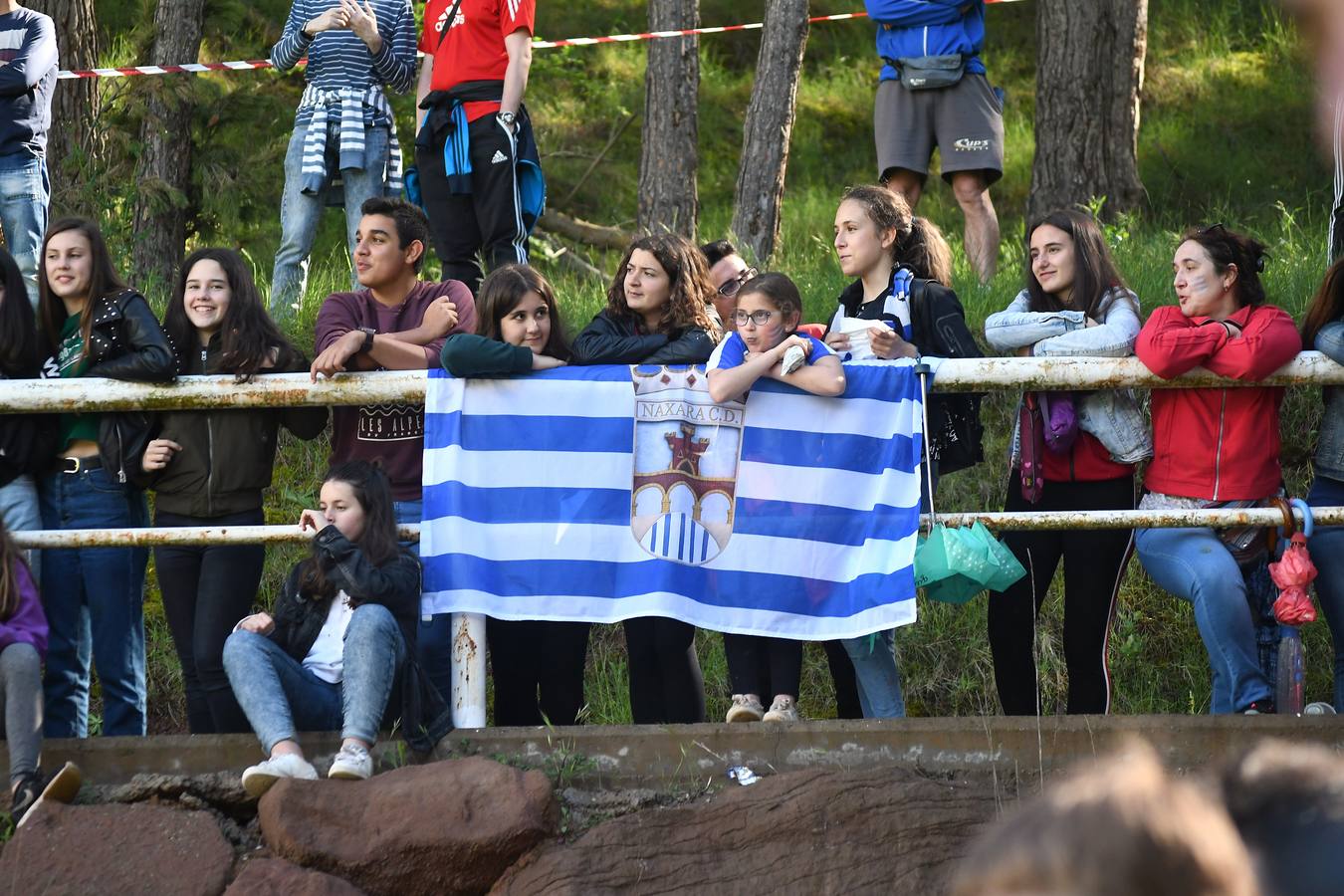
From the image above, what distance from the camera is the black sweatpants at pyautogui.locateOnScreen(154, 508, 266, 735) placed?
485cm

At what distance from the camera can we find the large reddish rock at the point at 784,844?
4.11 m

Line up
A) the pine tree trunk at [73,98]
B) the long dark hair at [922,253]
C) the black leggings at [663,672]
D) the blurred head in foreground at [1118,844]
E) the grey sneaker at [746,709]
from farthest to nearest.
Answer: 1. the pine tree trunk at [73,98]
2. the long dark hair at [922,253]
3. the black leggings at [663,672]
4. the grey sneaker at [746,709]
5. the blurred head in foreground at [1118,844]

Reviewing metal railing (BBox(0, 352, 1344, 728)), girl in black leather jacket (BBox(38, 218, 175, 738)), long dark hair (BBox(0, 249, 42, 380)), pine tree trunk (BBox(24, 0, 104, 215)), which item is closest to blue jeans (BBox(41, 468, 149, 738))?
girl in black leather jacket (BBox(38, 218, 175, 738))

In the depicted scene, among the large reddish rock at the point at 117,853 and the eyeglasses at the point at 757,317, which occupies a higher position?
the eyeglasses at the point at 757,317

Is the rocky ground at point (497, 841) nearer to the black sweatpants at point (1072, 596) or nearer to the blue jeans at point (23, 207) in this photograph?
the black sweatpants at point (1072, 596)

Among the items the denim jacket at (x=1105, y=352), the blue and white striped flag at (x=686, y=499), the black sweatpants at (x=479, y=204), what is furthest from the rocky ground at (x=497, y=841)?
the black sweatpants at (x=479, y=204)

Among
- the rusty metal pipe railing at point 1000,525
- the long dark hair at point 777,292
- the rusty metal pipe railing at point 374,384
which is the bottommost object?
the rusty metal pipe railing at point 1000,525

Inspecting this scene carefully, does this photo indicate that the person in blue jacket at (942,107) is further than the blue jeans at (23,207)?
No

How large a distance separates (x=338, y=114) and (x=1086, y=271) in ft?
13.0

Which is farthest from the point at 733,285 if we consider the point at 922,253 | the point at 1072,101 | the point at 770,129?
the point at 1072,101

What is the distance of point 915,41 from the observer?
7828 millimetres

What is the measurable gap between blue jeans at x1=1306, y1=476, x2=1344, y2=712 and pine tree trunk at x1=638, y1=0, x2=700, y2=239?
20.8 feet

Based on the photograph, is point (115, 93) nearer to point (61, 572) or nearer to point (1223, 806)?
point (61, 572)

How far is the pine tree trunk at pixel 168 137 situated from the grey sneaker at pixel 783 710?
6.30 meters
